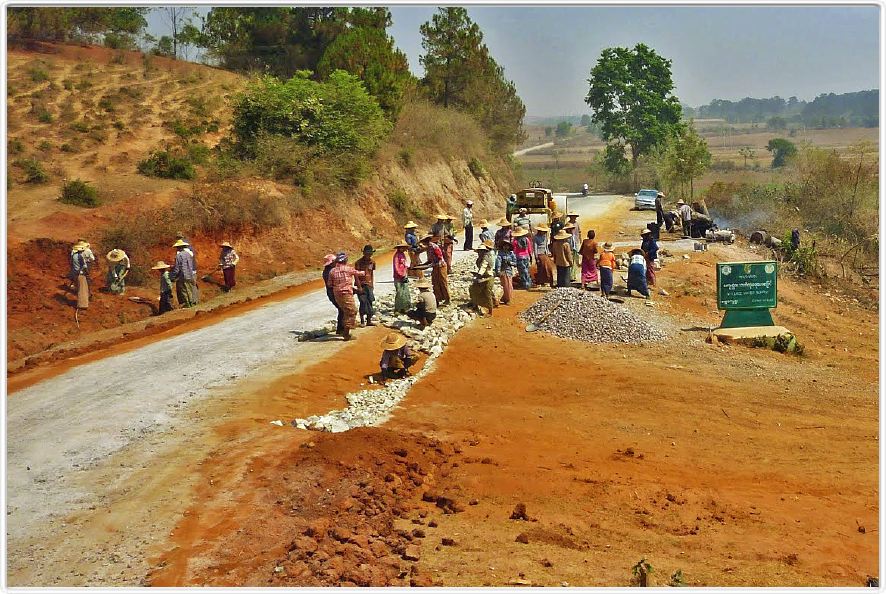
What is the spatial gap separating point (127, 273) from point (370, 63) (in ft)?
65.8

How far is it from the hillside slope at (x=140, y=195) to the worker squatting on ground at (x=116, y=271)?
0.94 ft

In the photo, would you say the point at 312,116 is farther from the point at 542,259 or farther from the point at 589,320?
the point at 589,320

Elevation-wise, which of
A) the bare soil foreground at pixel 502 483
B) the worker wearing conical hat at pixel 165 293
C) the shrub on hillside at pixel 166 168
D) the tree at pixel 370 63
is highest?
the tree at pixel 370 63

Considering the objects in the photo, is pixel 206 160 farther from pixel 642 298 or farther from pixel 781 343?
pixel 781 343

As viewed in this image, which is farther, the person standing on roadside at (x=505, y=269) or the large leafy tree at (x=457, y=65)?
the large leafy tree at (x=457, y=65)

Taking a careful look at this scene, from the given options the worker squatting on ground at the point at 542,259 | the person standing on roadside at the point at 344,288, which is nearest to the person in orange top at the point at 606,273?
the worker squatting on ground at the point at 542,259

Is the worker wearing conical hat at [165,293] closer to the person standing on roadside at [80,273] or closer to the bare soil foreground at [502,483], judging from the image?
the person standing on roadside at [80,273]

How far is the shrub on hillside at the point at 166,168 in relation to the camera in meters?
29.0

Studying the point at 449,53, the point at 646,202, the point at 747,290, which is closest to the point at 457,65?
the point at 449,53

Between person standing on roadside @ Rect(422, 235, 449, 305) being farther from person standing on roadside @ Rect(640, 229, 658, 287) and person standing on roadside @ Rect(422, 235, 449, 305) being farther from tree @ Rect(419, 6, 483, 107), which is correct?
tree @ Rect(419, 6, 483, 107)

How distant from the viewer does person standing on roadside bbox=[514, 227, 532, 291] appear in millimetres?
20797

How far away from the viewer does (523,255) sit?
2123 centimetres

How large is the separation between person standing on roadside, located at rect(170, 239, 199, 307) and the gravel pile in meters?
8.10

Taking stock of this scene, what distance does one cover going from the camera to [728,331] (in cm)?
1850
